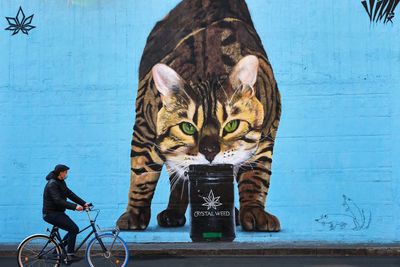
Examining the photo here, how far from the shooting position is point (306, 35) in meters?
11.0

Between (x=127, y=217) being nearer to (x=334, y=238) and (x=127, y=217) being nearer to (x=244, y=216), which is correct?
(x=244, y=216)

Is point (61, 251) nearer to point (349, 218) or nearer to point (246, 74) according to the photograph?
point (246, 74)

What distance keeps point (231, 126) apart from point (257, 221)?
2181mm

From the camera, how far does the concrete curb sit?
941 centimetres

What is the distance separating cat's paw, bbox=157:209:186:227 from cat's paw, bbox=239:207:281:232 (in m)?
1.34

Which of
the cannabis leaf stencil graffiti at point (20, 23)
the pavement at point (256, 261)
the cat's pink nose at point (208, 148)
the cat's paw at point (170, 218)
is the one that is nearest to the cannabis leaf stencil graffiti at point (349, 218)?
the pavement at point (256, 261)

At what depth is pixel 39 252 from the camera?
7.28 m

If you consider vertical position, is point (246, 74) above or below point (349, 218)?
above

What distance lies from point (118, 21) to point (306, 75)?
4527 millimetres

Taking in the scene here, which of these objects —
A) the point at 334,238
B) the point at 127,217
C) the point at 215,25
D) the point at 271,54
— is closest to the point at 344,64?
the point at 271,54

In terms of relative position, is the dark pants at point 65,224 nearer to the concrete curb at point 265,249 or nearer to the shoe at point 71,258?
the shoe at point 71,258

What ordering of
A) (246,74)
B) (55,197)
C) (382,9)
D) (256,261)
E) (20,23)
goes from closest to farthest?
(55,197) < (256,261) < (382,9) < (246,74) < (20,23)

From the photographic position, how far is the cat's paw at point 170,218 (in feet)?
35.2

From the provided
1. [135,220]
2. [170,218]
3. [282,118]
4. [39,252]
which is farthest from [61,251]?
[282,118]
